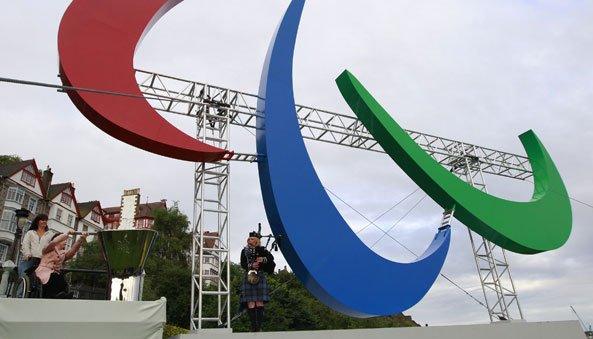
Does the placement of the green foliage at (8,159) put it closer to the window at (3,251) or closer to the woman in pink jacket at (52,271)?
the window at (3,251)

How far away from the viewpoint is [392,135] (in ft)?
28.0

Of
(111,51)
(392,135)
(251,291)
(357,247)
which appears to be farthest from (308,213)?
(111,51)

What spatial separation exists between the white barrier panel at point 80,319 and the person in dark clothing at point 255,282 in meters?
1.80

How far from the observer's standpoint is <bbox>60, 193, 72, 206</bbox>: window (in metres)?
29.1

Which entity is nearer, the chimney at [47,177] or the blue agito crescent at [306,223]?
the blue agito crescent at [306,223]

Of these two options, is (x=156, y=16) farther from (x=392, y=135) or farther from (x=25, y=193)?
(x=25, y=193)

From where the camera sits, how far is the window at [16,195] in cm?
2358

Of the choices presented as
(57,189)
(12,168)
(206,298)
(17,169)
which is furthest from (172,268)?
(57,189)

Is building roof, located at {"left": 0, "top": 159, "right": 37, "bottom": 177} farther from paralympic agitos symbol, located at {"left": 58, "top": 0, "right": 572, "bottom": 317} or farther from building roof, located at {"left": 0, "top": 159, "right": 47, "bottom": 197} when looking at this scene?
paralympic agitos symbol, located at {"left": 58, "top": 0, "right": 572, "bottom": 317}

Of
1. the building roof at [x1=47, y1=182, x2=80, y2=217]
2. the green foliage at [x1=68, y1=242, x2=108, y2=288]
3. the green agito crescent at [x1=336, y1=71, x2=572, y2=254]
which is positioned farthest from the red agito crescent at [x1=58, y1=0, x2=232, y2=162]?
the building roof at [x1=47, y1=182, x2=80, y2=217]

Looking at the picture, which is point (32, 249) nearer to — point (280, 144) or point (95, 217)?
point (280, 144)

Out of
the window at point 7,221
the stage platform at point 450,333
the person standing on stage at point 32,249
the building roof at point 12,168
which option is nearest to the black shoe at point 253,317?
the stage platform at point 450,333

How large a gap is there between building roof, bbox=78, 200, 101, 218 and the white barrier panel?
30922 millimetres

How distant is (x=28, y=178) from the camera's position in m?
25.3
